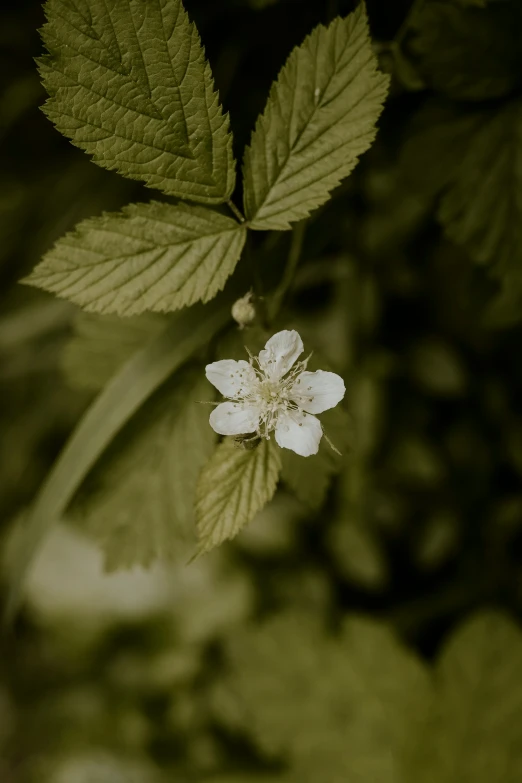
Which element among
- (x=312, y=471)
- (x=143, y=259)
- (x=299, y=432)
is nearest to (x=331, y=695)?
(x=312, y=471)

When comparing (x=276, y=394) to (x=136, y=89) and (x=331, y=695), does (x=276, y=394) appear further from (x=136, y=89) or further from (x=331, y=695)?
(x=331, y=695)

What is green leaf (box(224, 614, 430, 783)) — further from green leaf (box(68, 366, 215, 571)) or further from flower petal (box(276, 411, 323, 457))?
flower petal (box(276, 411, 323, 457))

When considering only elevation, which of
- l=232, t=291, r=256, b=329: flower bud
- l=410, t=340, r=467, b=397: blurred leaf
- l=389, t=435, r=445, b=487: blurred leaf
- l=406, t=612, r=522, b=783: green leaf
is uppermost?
l=232, t=291, r=256, b=329: flower bud

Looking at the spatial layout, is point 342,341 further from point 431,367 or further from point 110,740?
point 110,740

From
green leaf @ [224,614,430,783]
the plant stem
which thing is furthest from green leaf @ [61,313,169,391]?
green leaf @ [224,614,430,783]

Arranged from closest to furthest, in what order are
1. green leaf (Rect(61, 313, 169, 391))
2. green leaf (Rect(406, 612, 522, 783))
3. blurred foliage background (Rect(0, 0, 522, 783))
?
1. green leaf (Rect(61, 313, 169, 391))
2. blurred foliage background (Rect(0, 0, 522, 783))
3. green leaf (Rect(406, 612, 522, 783))

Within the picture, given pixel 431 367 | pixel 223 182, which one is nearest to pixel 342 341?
pixel 431 367
